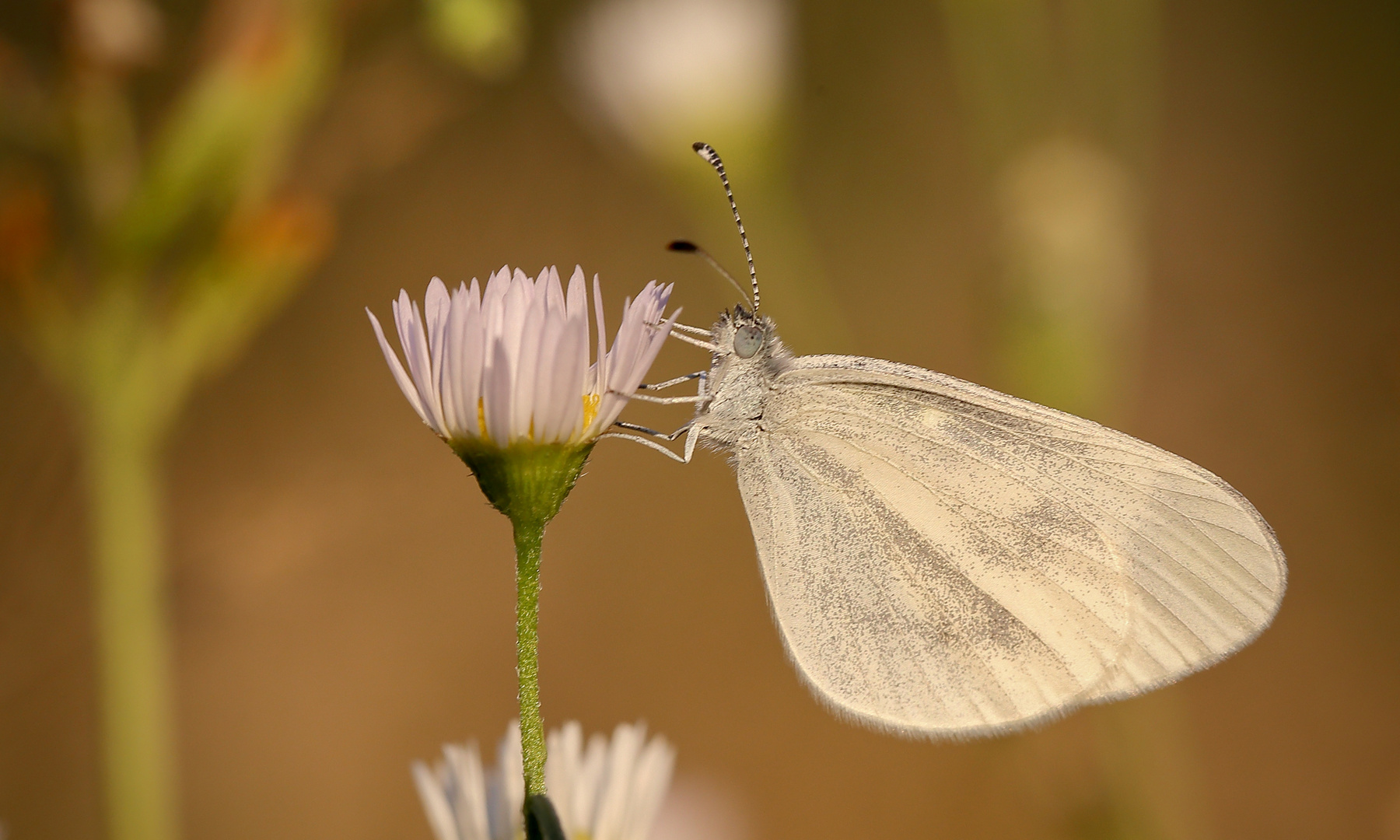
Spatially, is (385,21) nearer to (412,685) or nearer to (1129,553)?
(412,685)

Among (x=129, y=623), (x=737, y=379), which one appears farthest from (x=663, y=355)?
(x=129, y=623)

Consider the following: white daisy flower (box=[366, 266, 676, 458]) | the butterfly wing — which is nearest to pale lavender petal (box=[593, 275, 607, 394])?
white daisy flower (box=[366, 266, 676, 458])

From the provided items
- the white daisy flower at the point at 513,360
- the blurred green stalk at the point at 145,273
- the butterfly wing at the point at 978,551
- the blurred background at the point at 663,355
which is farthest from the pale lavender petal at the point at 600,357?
the blurred green stalk at the point at 145,273

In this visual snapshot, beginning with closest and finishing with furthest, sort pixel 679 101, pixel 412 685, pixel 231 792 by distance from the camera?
pixel 679 101
pixel 231 792
pixel 412 685

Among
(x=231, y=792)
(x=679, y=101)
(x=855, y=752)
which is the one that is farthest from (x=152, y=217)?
(x=855, y=752)

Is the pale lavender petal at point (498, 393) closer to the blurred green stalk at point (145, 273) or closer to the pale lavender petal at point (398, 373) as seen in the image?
the pale lavender petal at point (398, 373)

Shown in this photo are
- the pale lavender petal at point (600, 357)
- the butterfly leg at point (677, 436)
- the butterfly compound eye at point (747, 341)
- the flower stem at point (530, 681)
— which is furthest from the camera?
the butterfly compound eye at point (747, 341)
